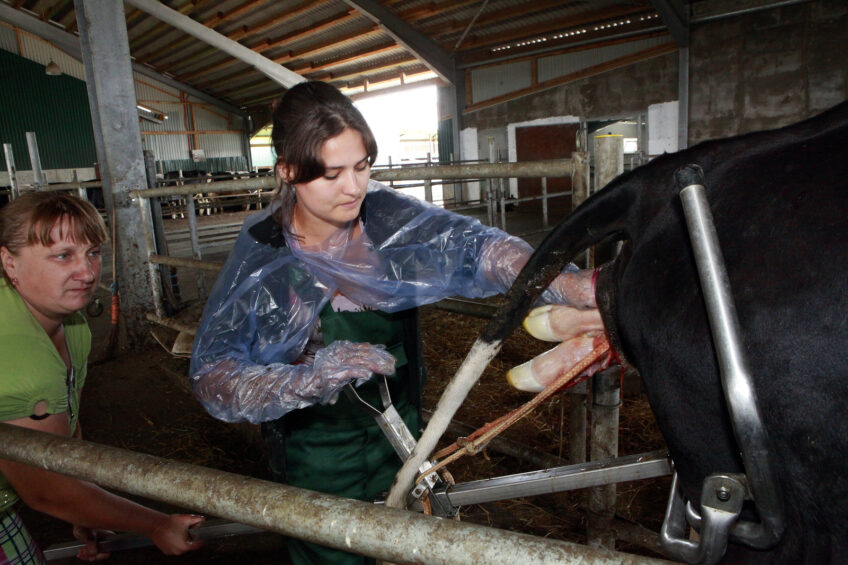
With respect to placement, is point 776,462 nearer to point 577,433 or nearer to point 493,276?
point 493,276

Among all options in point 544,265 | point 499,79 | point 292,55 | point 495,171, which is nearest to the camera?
point 544,265

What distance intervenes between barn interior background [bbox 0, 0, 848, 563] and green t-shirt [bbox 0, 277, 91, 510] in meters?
1.43

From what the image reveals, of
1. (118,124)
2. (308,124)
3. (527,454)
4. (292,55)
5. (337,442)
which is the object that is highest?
(292,55)

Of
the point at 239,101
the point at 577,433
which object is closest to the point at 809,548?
the point at 577,433

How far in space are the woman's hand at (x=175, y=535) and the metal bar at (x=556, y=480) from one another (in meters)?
0.65

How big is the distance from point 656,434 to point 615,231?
2.31 m

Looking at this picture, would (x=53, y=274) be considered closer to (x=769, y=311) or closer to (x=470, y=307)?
(x=470, y=307)

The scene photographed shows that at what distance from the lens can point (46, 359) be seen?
4.35ft

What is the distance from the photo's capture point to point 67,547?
1.81 metres

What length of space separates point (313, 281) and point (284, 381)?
311 millimetres

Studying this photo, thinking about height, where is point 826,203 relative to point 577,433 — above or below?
above

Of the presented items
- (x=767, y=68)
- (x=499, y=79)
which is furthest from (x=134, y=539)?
(x=499, y=79)

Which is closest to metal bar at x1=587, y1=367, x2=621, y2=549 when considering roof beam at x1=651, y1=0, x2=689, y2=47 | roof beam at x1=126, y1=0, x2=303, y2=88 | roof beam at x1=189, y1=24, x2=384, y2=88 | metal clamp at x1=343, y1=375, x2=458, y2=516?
metal clamp at x1=343, y1=375, x2=458, y2=516

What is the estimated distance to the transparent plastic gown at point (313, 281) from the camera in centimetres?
142
